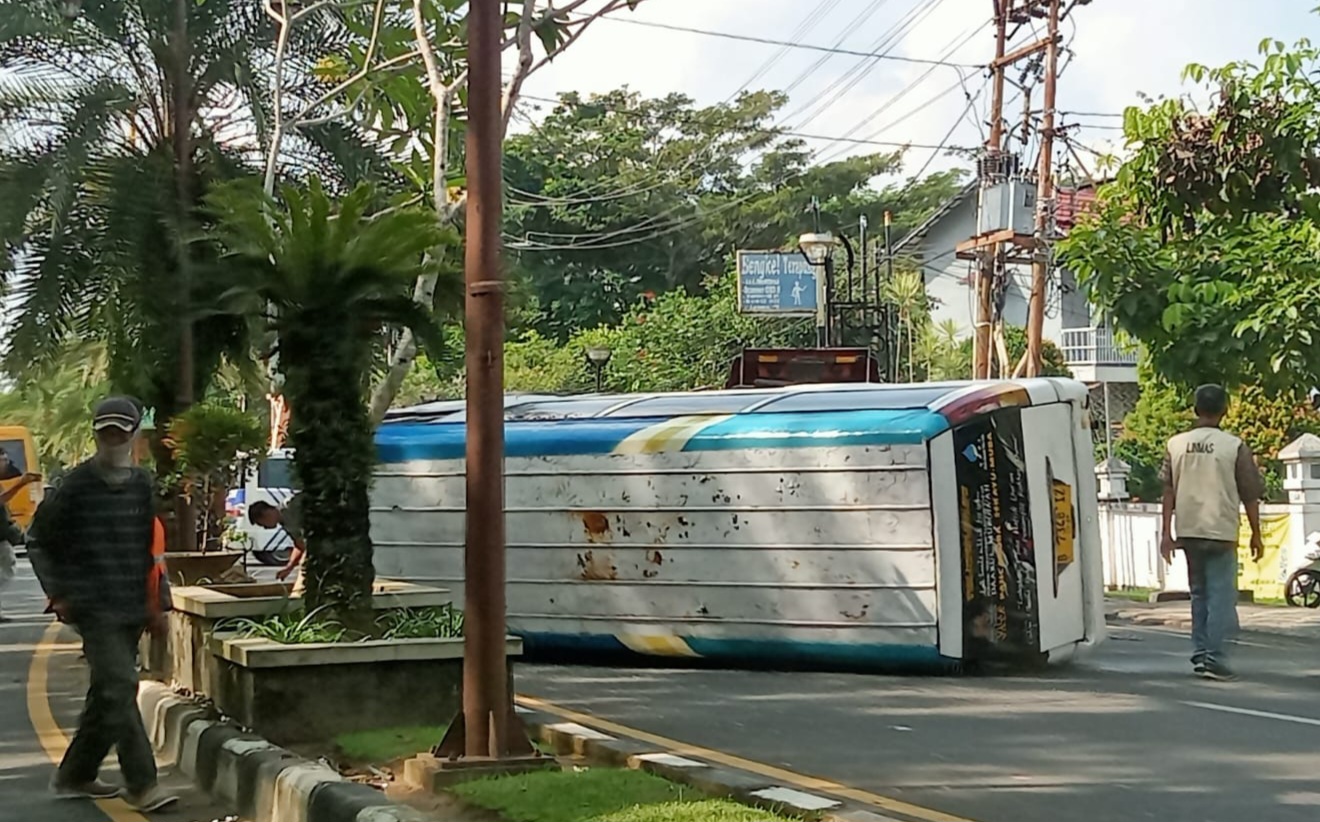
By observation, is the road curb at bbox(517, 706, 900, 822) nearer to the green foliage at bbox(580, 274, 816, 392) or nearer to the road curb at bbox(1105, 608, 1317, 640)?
the road curb at bbox(1105, 608, 1317, 640)

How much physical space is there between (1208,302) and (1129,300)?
771 mm

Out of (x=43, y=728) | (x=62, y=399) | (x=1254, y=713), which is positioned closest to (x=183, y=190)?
(x=43, y=728)

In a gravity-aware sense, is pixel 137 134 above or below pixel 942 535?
above

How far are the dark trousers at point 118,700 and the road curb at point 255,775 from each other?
0.41m

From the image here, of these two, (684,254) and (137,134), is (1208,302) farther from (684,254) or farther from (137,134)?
(684,254)

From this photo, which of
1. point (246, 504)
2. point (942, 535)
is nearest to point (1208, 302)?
point (942, 535)

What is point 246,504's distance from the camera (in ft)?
86.4

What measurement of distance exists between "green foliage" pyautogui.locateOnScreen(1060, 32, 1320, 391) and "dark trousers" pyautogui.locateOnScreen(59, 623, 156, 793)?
948 cm

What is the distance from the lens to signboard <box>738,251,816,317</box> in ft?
106

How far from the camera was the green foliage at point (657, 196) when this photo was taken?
49656 mm

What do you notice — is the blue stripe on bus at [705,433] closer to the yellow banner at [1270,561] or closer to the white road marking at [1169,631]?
the white road marking at [1169,631]

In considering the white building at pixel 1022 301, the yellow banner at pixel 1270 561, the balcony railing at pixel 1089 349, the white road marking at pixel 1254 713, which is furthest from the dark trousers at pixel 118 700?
the balcony railing at pixel 1089 349

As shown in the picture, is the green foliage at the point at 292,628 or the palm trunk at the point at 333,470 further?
the palm trunk at the point at 333,470

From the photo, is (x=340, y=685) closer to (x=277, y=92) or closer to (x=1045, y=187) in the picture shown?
(x=277, y=92)
